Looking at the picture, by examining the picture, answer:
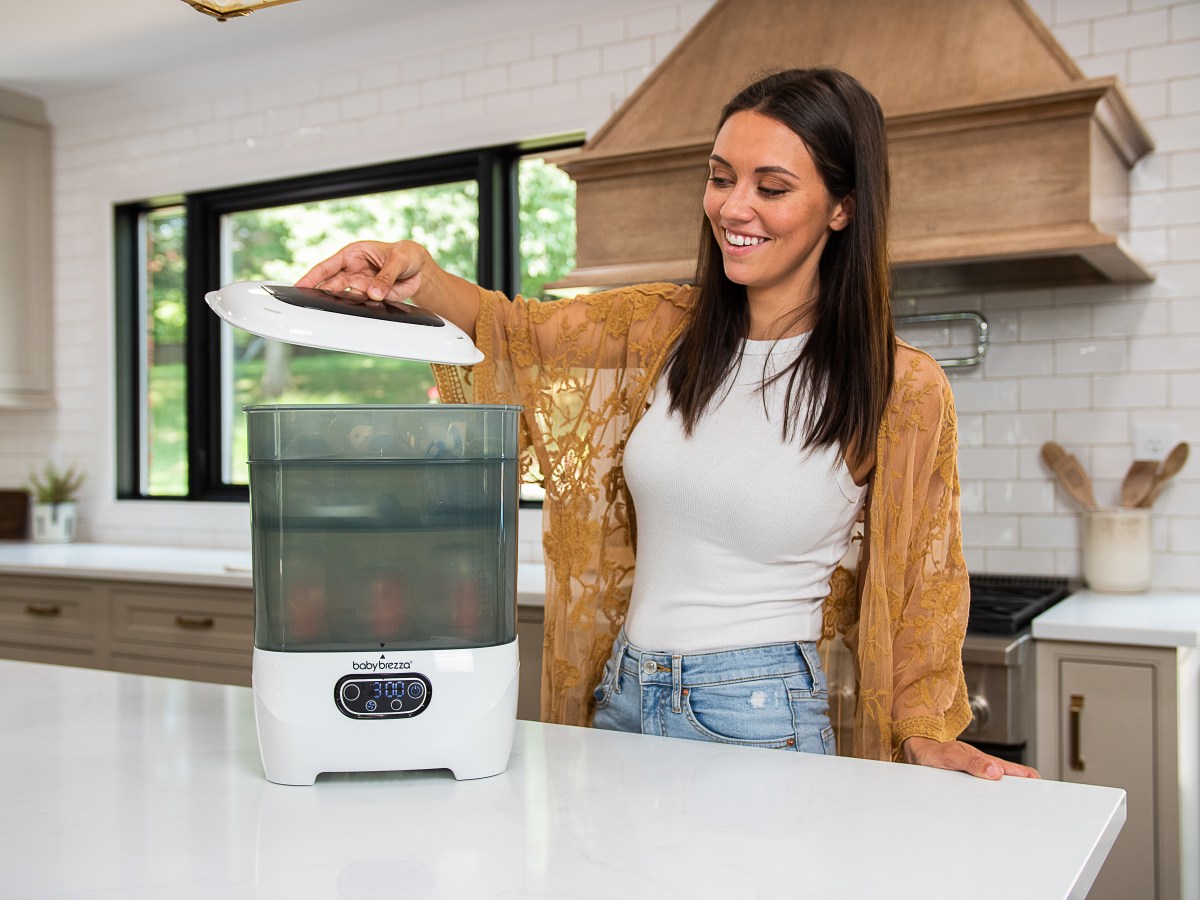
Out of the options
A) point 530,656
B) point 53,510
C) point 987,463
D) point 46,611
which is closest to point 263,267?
point 53,510

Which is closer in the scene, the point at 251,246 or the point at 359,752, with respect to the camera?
the point at 359,752

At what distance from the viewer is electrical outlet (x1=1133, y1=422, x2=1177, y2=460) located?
2385 mm

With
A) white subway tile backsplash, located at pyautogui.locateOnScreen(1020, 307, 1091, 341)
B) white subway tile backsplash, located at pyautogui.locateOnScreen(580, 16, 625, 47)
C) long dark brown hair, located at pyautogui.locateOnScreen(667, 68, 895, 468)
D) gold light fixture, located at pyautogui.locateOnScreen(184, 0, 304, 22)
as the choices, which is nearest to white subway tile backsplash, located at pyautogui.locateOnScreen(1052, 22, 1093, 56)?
white subway tile backsplash, located at pyautogui.locateOnScreen(1020, 307, 1091, 341)

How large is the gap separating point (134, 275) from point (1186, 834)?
3.59 meters

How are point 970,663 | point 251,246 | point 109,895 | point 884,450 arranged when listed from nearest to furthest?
point 109,895
point 884,450
point 970,663
point 251,246

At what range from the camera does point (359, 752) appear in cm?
96

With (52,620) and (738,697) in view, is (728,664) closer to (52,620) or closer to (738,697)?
(738,697)

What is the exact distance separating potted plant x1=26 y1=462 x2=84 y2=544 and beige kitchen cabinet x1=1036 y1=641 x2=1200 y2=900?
318 centimetres

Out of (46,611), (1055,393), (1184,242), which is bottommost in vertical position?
(46,611)

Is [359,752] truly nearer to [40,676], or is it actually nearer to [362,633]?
[362,633]

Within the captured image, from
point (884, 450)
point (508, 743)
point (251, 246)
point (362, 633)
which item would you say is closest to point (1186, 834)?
point (884, 450)

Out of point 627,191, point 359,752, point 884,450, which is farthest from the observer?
point 627,191

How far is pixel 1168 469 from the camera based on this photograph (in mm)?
2357

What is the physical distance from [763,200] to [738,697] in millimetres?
574
